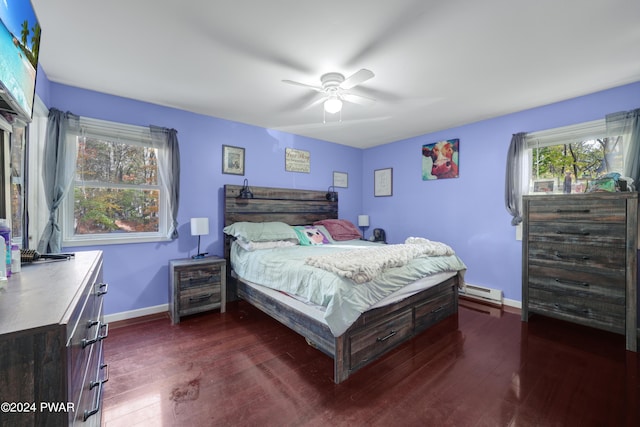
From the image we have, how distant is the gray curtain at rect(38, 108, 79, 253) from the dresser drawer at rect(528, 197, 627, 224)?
16.4 feet

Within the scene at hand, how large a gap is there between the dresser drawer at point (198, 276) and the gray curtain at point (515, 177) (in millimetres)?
3788

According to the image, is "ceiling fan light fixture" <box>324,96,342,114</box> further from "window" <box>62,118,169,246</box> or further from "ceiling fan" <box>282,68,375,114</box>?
"window" <box>62,118,169,246</box>

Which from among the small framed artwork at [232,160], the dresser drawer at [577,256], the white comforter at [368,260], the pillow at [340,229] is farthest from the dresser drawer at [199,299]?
the dresser drawer at [577,256]

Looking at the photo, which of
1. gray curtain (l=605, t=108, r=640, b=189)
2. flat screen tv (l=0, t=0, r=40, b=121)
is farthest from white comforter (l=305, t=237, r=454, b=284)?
flat screen tv (l=0, t=0, r=40, b=121)

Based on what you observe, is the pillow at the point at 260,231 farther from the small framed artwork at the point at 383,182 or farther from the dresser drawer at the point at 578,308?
the dresser drawer at the point at 578,308

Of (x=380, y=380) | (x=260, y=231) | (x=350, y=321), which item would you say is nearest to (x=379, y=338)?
(x=380, y=380)

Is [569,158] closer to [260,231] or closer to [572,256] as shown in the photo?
[572,256]

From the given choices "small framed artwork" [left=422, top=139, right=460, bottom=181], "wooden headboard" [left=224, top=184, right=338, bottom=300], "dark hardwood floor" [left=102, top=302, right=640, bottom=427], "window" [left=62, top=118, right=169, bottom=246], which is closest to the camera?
"dark hardwood floor" [left=102, top=302, right=640, bottom=427]

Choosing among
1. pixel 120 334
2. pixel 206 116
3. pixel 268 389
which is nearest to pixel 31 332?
pixel 268 389

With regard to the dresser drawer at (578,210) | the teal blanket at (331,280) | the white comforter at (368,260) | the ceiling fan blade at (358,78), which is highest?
the ceiling fan blade at (358,78)

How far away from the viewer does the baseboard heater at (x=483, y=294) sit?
11.6ft

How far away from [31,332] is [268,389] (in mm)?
1602

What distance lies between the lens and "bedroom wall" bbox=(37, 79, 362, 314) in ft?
9.53

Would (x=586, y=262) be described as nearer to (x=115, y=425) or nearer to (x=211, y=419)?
(x=211, y=419)
